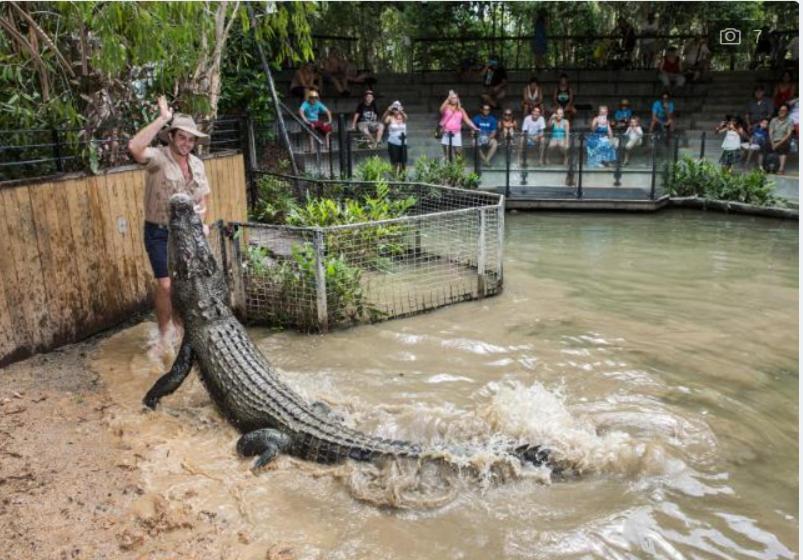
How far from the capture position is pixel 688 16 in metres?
19.8

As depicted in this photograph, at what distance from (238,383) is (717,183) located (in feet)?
35.2

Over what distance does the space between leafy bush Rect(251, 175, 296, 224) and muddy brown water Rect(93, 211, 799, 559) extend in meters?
3.34

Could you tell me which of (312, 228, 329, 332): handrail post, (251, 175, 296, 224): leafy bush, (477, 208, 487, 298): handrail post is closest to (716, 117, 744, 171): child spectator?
(477, 208, 487, 298): handrail post

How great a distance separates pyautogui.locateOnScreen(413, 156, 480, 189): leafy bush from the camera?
12.2 meters

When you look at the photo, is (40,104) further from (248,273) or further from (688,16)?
(688,16)

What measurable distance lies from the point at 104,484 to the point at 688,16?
2073 centimetres

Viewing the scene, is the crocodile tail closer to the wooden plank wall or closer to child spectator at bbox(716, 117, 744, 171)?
the wooden plank wall

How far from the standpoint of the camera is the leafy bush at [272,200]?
30.9 ft

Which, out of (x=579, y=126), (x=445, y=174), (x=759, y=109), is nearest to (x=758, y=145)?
(x=759, y=109)

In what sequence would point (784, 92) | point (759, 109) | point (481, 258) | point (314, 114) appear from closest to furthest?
1. point (481, 258)
2. point (314, 114)
3. point (759, 109)
4. point (784, 92)

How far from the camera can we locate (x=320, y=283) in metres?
6.18

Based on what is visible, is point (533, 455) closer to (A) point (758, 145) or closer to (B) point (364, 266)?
(B) point (364, 266)

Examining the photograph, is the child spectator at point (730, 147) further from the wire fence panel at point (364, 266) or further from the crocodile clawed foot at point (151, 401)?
the crocodile clawed foot at point (151, 401)

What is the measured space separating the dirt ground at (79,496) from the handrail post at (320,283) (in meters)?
2.03
